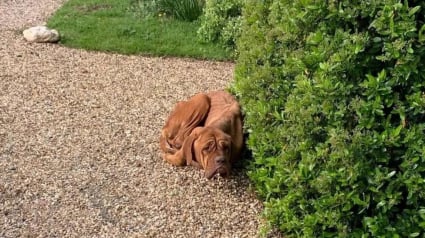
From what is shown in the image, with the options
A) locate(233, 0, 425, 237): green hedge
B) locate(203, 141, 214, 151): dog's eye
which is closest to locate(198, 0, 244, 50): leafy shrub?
locate(203, 141, 214, 151): dog's eye

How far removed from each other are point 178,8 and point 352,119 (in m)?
5.46

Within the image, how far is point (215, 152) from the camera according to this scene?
415 cm

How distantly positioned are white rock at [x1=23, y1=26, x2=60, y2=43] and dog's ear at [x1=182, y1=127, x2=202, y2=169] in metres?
3.85

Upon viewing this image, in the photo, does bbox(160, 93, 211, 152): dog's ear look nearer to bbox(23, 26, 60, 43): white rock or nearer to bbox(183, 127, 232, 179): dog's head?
bbox(183, 127, 232, 179): dog's head

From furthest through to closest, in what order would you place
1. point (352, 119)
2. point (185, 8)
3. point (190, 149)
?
point (185, 8), point (190, 149), point (352, 119)

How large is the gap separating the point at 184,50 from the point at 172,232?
3.86 m

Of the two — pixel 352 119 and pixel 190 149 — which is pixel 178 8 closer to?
pixel 190 149

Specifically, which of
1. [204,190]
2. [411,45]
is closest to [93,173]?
[204,190]

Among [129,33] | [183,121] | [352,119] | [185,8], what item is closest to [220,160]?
[183,121]

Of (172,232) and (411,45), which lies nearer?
(411,45)

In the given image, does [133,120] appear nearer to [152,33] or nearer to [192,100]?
[192,100]

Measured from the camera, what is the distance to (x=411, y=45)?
2994 mm

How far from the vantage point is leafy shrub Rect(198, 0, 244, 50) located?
7.36 m

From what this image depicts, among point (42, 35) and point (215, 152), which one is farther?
point (42, 35)
